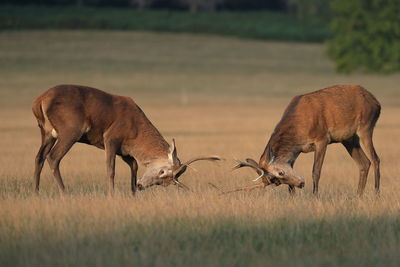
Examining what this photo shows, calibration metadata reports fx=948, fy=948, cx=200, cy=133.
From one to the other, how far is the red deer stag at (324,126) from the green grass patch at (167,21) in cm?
6144

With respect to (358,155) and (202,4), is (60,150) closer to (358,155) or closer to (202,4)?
(358,155)

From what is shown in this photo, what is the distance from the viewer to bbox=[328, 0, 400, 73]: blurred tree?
1989 inches

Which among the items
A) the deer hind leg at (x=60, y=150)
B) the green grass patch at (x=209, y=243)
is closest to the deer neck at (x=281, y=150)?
the green grass patch at (x=209, y=243)

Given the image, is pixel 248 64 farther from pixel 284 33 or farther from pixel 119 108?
pixel 119 108

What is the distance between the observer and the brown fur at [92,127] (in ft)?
44.2

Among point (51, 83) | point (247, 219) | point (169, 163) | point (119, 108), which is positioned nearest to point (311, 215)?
point (247, 219)

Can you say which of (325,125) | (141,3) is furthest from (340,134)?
(141,3)

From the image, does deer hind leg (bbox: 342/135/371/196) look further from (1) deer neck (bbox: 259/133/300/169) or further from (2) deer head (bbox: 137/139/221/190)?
(2) deer head (bbox: 137/139/221/190)

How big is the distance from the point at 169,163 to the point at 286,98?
39.7 m

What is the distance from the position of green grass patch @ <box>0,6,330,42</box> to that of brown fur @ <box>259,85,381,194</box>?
61.4 metres

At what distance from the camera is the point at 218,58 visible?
70.5m

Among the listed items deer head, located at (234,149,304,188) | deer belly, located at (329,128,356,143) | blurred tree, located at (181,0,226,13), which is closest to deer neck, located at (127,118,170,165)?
deer head, located at (234,149,304,188)

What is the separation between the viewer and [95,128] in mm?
13758

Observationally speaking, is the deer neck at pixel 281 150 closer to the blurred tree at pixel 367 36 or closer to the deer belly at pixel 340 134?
the deer belly at pixel 340 134
